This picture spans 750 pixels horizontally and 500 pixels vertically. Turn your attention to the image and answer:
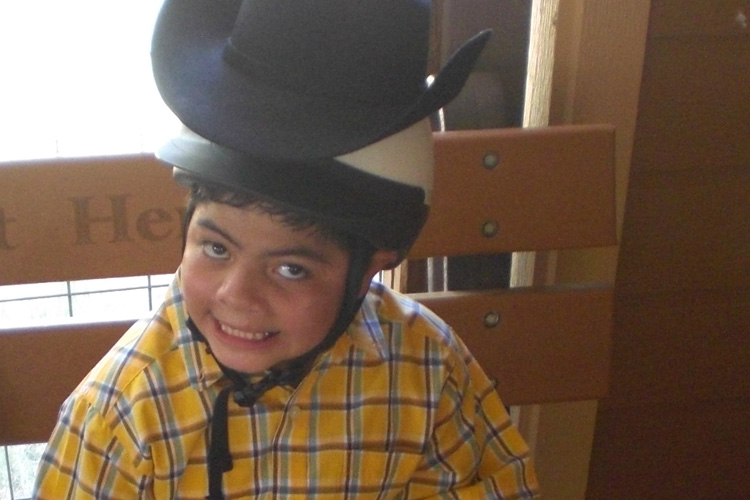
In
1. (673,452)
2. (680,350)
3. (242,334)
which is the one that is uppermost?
(242,334)

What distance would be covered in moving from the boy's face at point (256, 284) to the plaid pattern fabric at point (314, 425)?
0.23 feet

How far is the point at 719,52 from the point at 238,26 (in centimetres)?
68

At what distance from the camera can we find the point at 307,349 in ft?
2.68

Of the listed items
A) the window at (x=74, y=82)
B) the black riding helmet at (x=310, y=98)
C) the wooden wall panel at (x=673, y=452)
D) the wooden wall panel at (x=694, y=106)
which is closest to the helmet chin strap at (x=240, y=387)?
the black riding helmet at (x=310, y=98)

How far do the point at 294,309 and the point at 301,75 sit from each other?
0.19m

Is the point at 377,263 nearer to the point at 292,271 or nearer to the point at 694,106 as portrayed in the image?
the point at 292,271

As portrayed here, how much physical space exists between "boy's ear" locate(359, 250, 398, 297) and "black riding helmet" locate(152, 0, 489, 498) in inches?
2.5

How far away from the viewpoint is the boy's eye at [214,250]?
2.55ft

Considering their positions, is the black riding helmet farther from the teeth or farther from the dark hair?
the teeth

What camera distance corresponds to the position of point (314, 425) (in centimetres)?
88

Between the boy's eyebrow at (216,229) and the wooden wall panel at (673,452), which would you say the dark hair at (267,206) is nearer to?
the boy's eyebrow at (216,229)

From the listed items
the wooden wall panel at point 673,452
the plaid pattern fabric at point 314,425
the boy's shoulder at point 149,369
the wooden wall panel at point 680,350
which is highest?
the boy's shoulder at point 149,369

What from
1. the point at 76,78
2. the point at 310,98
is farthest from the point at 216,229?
the point at 76,78

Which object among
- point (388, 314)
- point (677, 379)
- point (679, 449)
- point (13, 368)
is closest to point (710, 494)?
point (679, 449)
